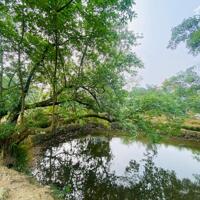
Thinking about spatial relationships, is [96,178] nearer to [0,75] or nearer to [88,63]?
[88,63]

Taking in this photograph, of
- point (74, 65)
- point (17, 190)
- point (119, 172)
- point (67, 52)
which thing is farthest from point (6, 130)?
point (119, 172)

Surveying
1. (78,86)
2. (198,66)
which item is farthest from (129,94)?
(198,66)

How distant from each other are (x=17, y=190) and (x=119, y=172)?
5457 millimetres

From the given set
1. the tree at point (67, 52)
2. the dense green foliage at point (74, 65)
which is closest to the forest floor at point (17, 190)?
the dense green foliage at point (74, 65)

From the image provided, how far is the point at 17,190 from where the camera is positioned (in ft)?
19.2

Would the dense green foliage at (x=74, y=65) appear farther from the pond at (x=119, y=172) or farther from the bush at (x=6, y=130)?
the pond at (x=119, y=172)

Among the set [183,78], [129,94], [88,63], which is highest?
[183,78]

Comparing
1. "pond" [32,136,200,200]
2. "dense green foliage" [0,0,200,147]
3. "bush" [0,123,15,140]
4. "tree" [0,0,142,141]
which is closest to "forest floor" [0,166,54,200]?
"pond" [32,136,200,200]

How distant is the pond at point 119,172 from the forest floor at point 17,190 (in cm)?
117

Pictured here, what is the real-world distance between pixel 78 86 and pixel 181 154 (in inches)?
318

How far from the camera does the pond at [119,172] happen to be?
27.0ft

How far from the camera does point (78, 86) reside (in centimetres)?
993

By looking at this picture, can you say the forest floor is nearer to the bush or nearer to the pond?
the pond

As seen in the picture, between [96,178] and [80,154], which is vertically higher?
[80,154]
